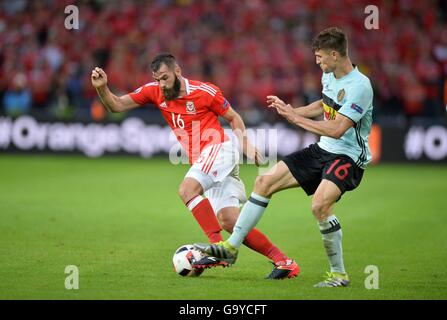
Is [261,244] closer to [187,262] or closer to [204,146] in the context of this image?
[187,262]

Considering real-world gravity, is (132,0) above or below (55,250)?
above

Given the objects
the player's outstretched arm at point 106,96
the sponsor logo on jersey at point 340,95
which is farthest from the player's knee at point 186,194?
the sponsor logo on jersey at point 340,95

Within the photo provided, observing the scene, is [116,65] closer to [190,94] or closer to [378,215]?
[378,215]

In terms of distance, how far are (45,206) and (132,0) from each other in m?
12.5

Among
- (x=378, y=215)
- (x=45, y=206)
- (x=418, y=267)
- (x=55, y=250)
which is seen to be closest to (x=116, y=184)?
(x=45, y=206)

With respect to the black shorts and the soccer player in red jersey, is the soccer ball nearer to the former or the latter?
the soccer player in red jersey

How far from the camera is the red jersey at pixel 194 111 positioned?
327 inches

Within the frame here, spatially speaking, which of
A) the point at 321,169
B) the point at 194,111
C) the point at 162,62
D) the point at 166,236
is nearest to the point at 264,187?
the point at 321,169

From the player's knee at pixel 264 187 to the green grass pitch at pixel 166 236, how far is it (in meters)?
0.81

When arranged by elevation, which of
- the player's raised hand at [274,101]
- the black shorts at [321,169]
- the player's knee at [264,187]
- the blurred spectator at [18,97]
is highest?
the blurred spectator at [18,97]

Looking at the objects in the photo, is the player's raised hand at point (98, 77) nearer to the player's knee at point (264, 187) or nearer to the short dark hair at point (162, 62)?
the short dark hair at point (162, 62)

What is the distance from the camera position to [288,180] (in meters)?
7.52

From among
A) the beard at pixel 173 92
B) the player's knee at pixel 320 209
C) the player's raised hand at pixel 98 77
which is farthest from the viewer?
the beard at pixel 173 92

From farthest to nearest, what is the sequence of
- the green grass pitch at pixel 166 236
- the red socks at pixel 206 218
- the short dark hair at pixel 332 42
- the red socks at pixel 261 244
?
the red socks at pixel 261 244
the red socks at pixel 206 218
the short dark hair at pixel 332 42
the green grass pitch at pixel 166 236
